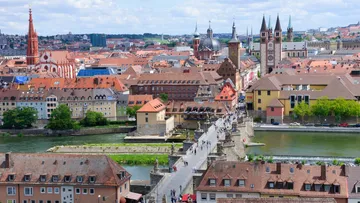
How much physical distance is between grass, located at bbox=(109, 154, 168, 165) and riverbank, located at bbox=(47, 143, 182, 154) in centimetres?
177

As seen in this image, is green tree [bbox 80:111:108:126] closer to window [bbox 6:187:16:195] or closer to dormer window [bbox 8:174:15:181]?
dormer window [bbox 8:174:15:181]

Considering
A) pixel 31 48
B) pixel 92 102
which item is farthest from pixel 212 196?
pixel 31 48

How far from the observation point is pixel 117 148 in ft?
141

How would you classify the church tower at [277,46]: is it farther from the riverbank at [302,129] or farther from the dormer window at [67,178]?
the dormer window at [67,178]

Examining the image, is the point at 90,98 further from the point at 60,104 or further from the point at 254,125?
the point at 254,125

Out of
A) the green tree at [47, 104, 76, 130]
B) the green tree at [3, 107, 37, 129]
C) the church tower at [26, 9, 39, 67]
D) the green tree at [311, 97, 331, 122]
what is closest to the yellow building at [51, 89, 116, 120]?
the green tree at [47, 104, 76, 130]

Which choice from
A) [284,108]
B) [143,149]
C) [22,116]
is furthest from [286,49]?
[143,149]

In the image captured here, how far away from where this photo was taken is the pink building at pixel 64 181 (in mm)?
24797

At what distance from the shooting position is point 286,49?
10512 centimetres

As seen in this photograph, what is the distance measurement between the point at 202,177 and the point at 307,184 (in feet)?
12.5

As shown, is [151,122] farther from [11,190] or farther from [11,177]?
[11,190]

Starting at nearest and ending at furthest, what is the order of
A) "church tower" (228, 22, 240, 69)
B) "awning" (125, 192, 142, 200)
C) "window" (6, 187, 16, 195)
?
"window" (6, 187, 16, 195) < "awning" (125, 192, 142, 200) < "church tower" (228, 22, 240, 69)

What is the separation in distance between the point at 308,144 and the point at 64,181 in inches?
898

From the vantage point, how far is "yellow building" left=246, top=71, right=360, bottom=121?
174 feet
